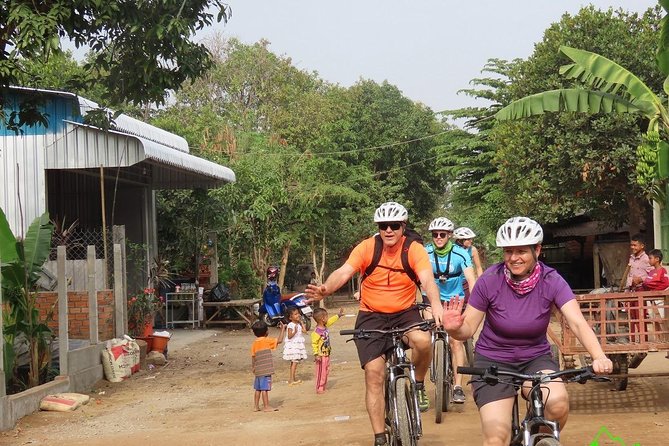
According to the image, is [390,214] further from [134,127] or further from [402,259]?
[134,127]

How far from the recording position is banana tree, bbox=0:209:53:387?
11.5m

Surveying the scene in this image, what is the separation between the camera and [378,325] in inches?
299

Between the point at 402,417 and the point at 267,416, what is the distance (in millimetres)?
3978

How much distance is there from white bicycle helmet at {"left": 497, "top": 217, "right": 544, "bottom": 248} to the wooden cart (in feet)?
11.7

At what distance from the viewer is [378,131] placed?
43.8 metres

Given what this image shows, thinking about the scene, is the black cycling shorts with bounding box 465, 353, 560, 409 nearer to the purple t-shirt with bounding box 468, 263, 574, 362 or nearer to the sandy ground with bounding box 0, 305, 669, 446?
the purple t-shirt with bounding box 468, 263, 574, 362

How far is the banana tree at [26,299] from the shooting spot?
1151 centimetres

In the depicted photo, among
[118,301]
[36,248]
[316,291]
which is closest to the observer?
[316,291]

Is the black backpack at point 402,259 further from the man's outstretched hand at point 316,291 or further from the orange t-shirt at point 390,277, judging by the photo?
the man's outstretched hand at point 316,291

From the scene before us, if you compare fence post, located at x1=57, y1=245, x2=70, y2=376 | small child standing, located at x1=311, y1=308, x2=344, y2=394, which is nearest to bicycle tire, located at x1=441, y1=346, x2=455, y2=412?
small child standing, located at x1=311, y1=308, x2=344, y2=394

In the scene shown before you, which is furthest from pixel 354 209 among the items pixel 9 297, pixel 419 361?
pixel 419 361

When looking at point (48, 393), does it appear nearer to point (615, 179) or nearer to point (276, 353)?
point (276, 353)

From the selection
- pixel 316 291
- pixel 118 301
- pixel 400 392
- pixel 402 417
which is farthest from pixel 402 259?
pixel 118 301

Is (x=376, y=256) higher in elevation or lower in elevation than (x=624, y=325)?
higher
